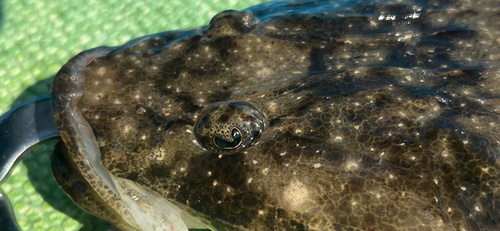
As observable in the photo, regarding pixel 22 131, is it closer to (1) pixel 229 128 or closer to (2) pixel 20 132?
(2) pixel 20 132

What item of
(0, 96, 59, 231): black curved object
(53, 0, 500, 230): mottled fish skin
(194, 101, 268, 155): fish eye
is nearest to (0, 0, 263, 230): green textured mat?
(0, 96, 59, 231): black curved object

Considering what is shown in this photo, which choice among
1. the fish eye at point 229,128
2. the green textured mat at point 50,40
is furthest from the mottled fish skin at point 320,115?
the green textured mat at point 50,40

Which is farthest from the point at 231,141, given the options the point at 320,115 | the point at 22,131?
the point at 22,131

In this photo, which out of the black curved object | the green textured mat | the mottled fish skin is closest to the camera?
the mottled fish skin

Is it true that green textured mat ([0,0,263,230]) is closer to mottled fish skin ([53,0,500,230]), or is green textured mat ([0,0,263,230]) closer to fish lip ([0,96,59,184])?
fish lip ([0,96,59,184])

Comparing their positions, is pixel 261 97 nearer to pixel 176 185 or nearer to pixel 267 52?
pixel 267 52

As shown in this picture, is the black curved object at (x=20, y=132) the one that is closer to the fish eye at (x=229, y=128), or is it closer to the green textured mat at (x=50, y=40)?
the green textured mat at (x=50, y=40)
